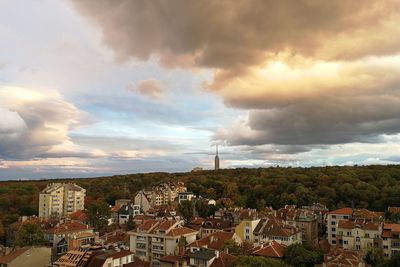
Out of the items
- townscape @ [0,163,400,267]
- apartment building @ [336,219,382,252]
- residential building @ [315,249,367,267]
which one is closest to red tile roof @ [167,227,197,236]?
townscape @ [0,163,400,267]

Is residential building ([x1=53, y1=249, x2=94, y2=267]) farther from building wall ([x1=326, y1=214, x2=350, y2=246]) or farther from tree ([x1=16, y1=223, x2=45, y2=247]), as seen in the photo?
building wall ([x1=326, y1=214, x2=350, y2=246])

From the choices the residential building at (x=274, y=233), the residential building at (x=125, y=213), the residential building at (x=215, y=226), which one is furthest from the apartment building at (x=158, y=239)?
the residential building at (x=125, y=213)

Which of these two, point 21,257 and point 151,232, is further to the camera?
point 151,232

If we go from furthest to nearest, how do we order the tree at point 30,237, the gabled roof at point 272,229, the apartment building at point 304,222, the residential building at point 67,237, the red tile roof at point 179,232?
the apartment building at point 304,222 → the residential building at point 67,237 → the tree at point 30,237 → the gabled roof at point 272,229 → the red tile roof at point 179,232

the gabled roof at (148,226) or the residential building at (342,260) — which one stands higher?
the gabled roof at (148,226)

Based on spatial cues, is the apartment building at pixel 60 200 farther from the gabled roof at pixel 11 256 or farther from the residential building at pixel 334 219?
the residential building at pixel 334 219

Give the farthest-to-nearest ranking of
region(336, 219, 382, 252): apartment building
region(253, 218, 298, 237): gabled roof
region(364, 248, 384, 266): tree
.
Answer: region(253, 218, 298, 237): gabled roof < region(336, 219, 382, 252): apartment building < region(364, 248, 384, 266): tree

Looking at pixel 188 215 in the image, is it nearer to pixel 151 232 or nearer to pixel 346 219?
pixel 151 232

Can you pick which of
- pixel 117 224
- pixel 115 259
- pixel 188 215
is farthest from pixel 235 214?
pixel 115 259
